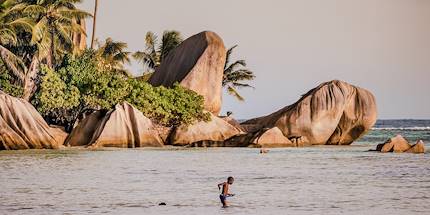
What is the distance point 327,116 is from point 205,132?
8.16 meters

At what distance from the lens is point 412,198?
25.4m

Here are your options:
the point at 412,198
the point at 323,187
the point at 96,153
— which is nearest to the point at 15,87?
the point at 96,153

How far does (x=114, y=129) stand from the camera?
171 feet

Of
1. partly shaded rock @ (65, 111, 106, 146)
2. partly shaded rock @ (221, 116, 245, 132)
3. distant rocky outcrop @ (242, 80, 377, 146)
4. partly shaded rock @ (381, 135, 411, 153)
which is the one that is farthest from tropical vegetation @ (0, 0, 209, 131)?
partly shaded rock @ (381, 135, 411, 153)

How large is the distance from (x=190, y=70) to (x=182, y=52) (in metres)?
2.28

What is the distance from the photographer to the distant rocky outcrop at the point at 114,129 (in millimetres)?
51719

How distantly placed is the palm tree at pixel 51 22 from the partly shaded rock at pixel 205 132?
28.8ft

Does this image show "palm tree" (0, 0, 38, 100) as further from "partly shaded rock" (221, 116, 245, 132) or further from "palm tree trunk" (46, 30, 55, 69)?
"partly shaded rock" (221, 116, 245, 132)

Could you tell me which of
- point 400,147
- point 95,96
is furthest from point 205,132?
point 400,147

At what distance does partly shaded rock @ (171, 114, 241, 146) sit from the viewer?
5769 centimetres

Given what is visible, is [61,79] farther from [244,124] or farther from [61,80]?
[244,124]

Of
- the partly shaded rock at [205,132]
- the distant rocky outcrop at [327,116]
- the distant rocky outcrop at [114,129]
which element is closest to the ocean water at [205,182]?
the distant rocky outcrop at [114,129]

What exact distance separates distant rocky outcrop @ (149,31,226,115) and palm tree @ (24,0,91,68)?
7.01 m

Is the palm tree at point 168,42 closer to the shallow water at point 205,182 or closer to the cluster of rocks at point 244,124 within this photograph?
the cluster of rocks at point 244,124
